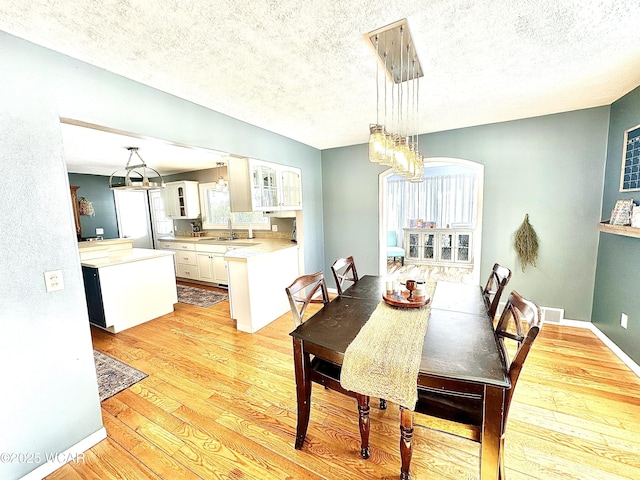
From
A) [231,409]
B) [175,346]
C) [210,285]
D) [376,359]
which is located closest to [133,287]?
[175,346]

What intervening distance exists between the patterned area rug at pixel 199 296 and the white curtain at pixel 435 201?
15.3 ft

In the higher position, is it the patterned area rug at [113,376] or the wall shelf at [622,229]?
the wall shelf at [622,229]

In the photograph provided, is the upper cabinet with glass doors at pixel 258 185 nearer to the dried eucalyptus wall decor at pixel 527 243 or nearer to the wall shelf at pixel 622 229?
the dried eucalyptus wall decor at pixel 527 243

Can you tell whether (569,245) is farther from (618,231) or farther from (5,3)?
(5,3)

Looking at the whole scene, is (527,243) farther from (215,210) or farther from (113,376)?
(215,210)

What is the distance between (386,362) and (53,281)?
74.1 inches

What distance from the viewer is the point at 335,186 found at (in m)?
4.24

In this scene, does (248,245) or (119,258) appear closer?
(119,258)

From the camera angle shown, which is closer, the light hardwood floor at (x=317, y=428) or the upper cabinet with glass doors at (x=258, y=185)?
the light hardwood floor at (x=317, y=428)

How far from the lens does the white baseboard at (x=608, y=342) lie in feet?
7.44

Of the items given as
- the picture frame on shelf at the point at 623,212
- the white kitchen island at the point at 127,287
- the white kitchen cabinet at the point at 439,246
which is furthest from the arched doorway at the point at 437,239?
the white kitchen island at the point at 127,287

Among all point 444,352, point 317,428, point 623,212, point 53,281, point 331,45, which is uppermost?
point 331,45

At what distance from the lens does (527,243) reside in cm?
311

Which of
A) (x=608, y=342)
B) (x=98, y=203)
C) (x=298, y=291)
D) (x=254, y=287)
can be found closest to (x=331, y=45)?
(x=298, y=291)
